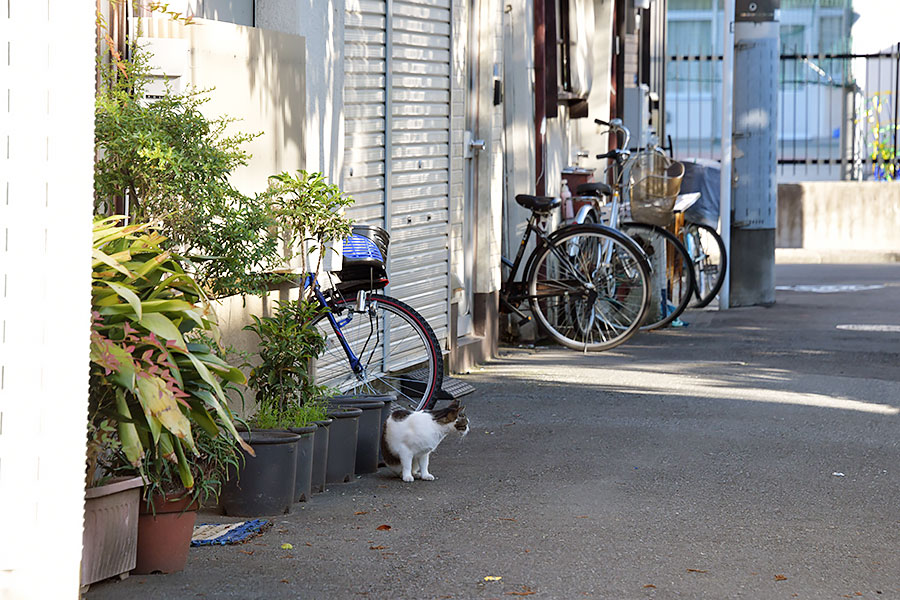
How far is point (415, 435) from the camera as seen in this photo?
630cm

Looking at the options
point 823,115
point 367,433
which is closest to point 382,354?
point 367,433

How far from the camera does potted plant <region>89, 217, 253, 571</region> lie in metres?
4.16

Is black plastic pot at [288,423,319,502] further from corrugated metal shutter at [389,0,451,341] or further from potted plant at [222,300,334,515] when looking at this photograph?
corrugated metal shutter at [389,0,451,341]

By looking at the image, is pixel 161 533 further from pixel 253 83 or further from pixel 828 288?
pixel 828 288

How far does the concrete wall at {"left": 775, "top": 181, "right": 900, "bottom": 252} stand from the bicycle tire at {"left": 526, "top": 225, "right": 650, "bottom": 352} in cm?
1116

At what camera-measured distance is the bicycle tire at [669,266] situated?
12.0m

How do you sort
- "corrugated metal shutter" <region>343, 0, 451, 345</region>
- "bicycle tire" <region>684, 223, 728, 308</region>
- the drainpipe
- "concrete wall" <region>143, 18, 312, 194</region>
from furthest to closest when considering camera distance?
the drainpipe → "bicycle tire" <region>684, 223, 728, 308</region> → "corrugated metal shutter" <region>343, 0, 451, 345</region> → "concrete wall" <region>143, 18, 312, 194</region>

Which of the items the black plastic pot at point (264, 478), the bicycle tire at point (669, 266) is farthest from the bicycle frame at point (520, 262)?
the black plastic pot at point (264, 478)

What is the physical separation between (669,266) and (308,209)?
7094mm

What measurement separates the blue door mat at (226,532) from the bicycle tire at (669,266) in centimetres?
680

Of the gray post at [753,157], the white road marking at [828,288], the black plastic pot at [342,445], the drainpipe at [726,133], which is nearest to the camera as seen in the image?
the black plastic pot at [342,445]

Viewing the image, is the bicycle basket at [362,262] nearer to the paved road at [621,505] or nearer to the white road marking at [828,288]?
the paved road at [621,505]

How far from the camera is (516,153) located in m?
11.3

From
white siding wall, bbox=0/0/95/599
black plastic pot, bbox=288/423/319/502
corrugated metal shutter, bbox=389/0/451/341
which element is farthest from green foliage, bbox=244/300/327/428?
corrugated metal shutter, bbox=389/0/451/341
